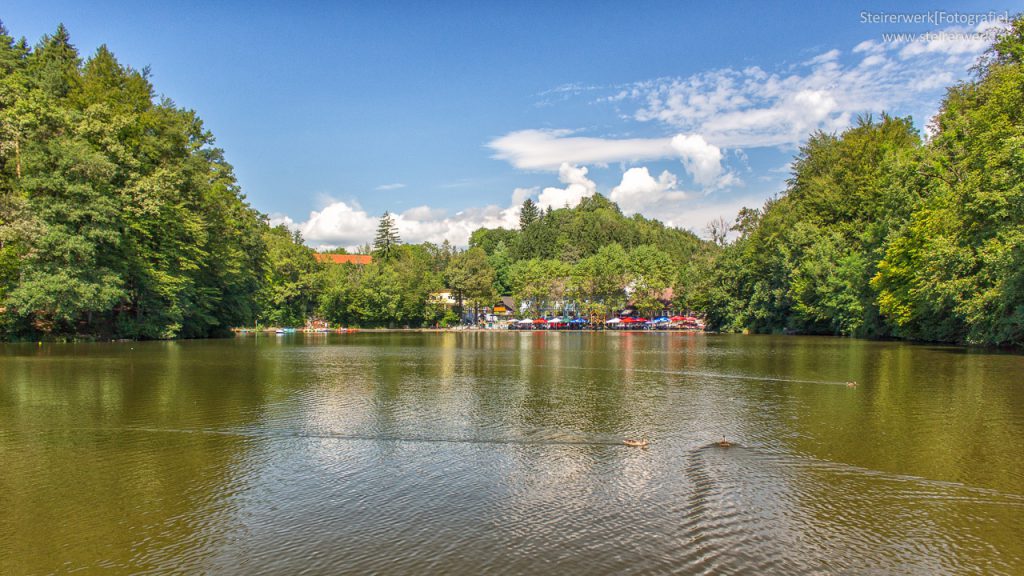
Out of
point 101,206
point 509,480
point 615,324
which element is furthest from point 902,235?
point 615,324

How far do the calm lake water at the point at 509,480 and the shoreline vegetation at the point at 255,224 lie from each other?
1879 centimetres

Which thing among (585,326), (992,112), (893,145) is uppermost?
(893,145)

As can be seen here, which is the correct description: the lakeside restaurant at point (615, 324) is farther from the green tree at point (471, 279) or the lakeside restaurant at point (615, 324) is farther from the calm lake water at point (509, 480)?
the calm lake water at point (509, 480)

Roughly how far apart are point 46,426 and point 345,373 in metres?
12.7

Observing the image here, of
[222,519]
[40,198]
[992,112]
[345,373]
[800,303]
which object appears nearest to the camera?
[222,519]

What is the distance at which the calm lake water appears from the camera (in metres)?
7.27

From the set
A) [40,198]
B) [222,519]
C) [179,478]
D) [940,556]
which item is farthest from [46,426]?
[40,198]

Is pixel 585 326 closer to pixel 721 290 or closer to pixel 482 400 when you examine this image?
pixel 721 290

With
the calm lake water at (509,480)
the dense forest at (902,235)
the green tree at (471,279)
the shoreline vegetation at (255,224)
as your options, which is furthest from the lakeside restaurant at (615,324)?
the calm lake water at (509,480)

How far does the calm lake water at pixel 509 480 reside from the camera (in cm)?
727

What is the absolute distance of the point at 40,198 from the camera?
39719mm

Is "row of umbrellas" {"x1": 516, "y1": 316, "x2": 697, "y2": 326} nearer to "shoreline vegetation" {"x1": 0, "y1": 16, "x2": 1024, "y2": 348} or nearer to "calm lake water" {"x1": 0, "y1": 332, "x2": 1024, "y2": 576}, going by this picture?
"shoreline vegetation" {"x1": 0, "y1": 16, "x2": 1024, "y2": 348}

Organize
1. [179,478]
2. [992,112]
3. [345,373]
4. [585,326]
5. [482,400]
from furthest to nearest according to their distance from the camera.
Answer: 1. [585,326]
2. [992,112]
3. [345,373]
4. [482,400]
5. [179,478]

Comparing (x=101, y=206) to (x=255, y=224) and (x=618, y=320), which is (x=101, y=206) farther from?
(x=618, y=320)
